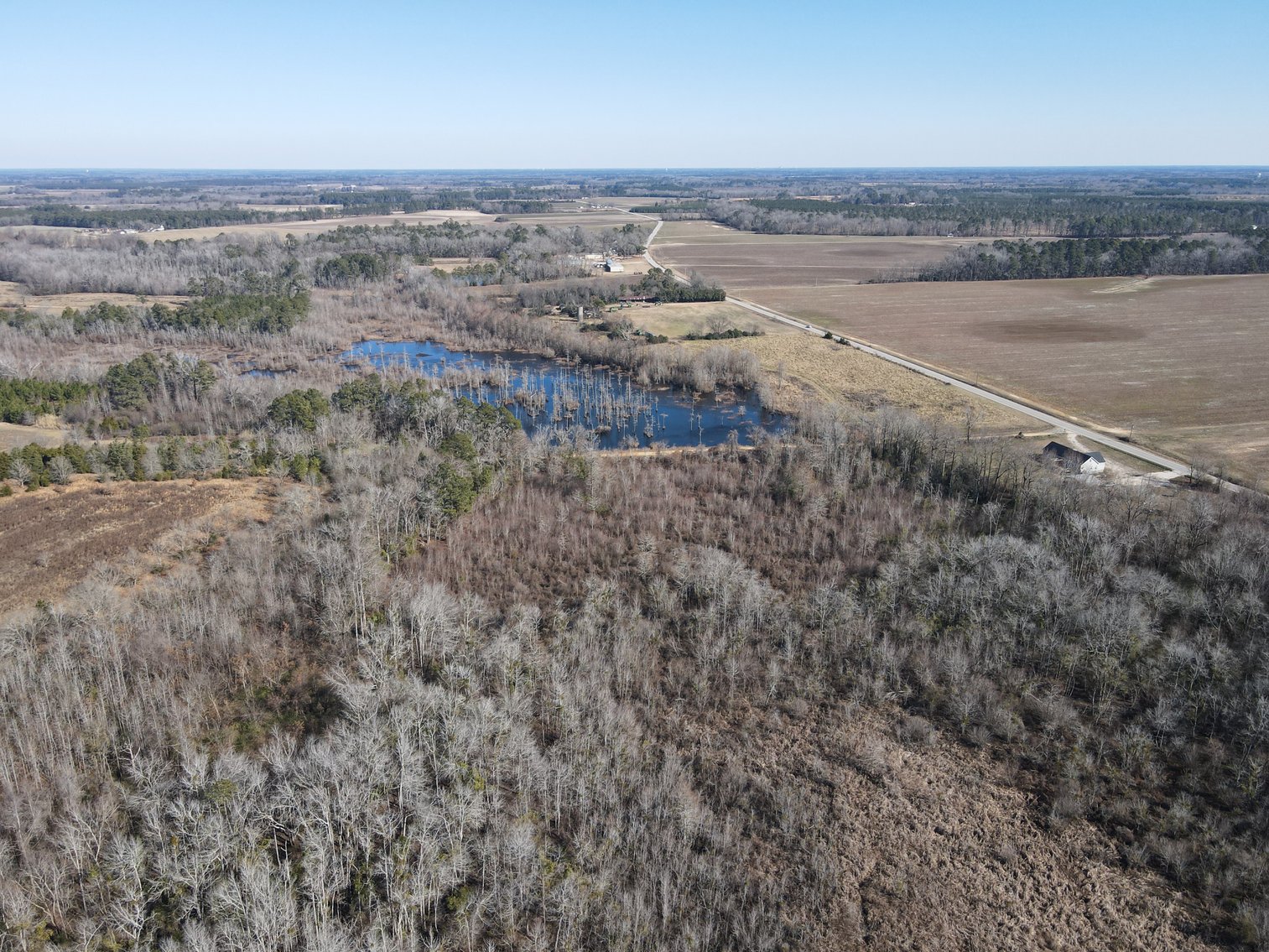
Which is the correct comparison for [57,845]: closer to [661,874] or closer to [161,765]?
[161,765]

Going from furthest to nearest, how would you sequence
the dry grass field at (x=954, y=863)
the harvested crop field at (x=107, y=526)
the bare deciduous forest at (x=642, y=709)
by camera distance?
the harvested crop field at (x=107, y=526) → the dry grass field at (x=954, y=863) → the bare deciduous forest at (x=642, y=709)

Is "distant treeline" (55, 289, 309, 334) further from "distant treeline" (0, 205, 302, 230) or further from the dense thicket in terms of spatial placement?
"distant treeline" (0, 205, 302, 230)

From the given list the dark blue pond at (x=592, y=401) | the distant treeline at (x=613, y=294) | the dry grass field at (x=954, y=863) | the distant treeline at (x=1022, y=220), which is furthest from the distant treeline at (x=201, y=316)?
the distant treeline at (x=1022, y=220)

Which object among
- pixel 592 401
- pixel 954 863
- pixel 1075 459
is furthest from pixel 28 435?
pixel 1075 459

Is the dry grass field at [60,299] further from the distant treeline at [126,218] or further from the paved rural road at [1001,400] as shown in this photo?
the paved rural road at [1001,400]

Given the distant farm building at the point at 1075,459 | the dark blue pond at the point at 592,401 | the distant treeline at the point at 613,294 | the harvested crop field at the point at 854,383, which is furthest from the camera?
the distant treeline at the point at 613,294

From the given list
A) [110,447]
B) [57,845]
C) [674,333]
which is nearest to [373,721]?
[57,845]

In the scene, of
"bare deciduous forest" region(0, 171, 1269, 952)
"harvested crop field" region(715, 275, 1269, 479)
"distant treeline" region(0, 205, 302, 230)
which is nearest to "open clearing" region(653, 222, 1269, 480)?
"harvested crop field" region(715, 275, 1269, 479)
